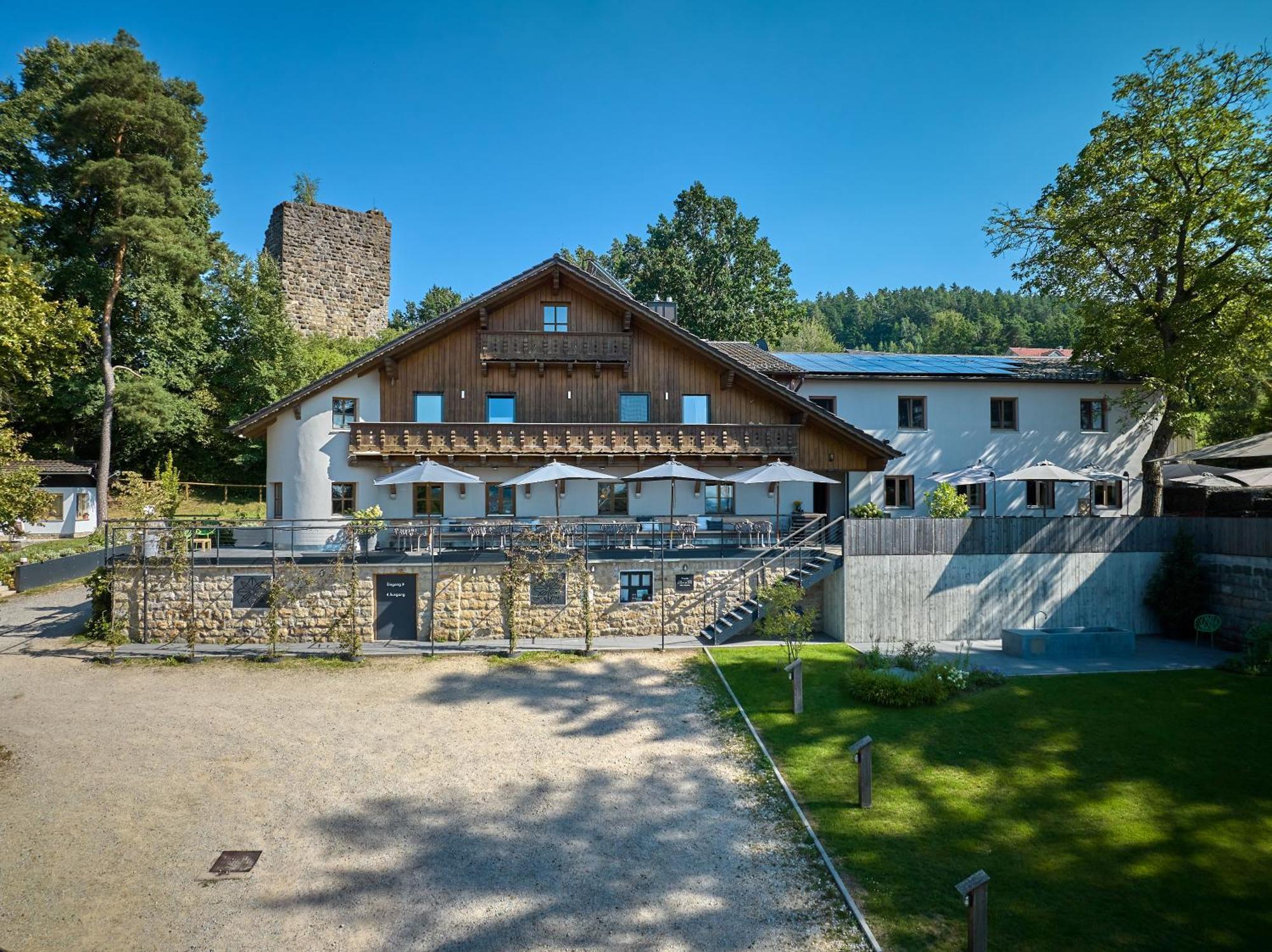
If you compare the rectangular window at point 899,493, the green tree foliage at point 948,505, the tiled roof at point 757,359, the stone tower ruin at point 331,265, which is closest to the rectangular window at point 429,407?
the tiled roof at point 757,359

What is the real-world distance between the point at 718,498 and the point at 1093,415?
16855 millimetres

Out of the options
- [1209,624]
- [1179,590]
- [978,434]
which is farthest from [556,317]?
[1209,624]

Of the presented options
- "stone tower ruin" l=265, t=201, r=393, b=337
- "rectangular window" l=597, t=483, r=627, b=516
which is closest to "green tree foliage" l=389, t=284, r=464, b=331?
"stone tower ruin" l=265, t=201, r=393, b=337

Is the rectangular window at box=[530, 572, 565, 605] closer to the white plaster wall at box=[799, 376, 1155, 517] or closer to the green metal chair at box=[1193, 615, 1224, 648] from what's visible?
the white plaster wall at box=[799, 376, 1155, 517]

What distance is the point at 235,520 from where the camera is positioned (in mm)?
18062

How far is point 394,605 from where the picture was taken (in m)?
17.5

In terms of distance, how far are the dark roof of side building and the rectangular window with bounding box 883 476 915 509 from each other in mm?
4199

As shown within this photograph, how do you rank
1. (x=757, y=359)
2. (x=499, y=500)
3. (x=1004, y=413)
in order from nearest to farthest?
(x=499, y=500) < (x=1004, y=413) < (x=757, y=359)

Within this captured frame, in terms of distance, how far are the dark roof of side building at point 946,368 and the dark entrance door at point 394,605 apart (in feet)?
55.0

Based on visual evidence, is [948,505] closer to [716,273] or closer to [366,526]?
[366,526]

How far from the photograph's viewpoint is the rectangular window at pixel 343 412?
2275cm

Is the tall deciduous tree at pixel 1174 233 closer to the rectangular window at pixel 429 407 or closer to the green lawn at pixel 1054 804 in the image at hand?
the green lawn at pixel 1054 804

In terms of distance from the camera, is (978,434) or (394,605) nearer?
(394,605)

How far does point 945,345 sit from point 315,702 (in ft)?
226
